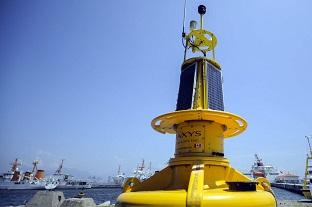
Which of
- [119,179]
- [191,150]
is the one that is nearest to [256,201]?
[191,150]

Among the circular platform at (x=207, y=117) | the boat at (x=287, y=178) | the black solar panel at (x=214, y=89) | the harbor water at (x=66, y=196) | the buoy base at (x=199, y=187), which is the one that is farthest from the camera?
the boat at (x=287, y=178)

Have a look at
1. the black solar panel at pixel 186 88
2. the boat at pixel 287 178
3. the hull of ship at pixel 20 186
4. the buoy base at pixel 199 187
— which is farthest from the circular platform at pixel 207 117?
the boat at pixel 287 178

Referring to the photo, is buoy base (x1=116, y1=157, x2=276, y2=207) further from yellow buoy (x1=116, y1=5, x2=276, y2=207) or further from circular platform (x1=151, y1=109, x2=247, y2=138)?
circular platform (x1=151, y1=109, x2=247, y2=138)

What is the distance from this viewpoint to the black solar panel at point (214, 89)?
8.26 metres

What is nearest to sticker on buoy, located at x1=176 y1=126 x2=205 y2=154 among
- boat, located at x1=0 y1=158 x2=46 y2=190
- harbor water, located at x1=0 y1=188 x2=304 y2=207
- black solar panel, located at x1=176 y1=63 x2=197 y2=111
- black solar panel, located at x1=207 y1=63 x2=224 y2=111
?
black solar panel, located at x1=176 y1=63 x2=197 y2=111

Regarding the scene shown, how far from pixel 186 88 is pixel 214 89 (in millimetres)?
1010

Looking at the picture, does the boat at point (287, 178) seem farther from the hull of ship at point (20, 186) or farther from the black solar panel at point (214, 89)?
the black solar panel at point (214, 89)

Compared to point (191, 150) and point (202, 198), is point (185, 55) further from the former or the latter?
point (202, 198)

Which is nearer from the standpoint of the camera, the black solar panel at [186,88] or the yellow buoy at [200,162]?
the yellow buoy at [200,162]

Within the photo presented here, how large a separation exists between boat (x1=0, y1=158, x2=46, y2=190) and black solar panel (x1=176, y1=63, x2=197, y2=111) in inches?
4519

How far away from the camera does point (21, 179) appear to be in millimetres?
114250

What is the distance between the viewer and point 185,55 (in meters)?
9.89

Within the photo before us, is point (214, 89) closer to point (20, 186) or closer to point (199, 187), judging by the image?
point (199, 187)

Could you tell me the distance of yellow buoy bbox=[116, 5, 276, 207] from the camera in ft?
18.7
